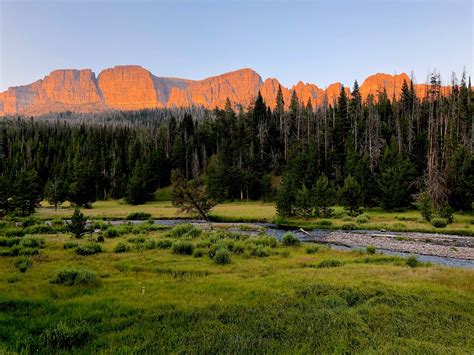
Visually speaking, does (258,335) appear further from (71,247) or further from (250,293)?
(71,247)

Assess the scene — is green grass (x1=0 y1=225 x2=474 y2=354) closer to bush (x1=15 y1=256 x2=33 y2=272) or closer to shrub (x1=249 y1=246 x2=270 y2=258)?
bush (x1=15 y1=256 x2=33 y2=272)

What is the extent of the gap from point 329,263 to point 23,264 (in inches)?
710

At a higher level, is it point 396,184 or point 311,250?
point 396,184

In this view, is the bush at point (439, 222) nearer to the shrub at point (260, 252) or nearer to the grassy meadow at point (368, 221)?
the grassy meadow at point (368, 221)

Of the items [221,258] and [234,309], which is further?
[221,258]

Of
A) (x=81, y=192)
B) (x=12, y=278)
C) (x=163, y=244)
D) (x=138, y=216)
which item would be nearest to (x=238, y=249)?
(x=163, y=244)

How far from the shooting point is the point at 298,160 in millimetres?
74062

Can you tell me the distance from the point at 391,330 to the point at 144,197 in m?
77.5

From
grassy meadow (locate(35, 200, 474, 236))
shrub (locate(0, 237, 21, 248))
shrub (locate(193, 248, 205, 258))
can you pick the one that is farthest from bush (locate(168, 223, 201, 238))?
grassy meadow (locate(35, 200, 474, 236))

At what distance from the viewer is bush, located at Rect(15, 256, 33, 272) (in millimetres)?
17309

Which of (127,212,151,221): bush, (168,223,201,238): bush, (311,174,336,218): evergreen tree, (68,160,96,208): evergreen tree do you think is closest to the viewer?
(168,223,201,238): bush

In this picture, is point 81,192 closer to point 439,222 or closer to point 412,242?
point 412,242

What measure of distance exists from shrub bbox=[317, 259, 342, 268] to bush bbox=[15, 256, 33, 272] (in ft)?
55.6

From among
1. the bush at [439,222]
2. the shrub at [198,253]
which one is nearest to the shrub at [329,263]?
the shrub at [198,253]
